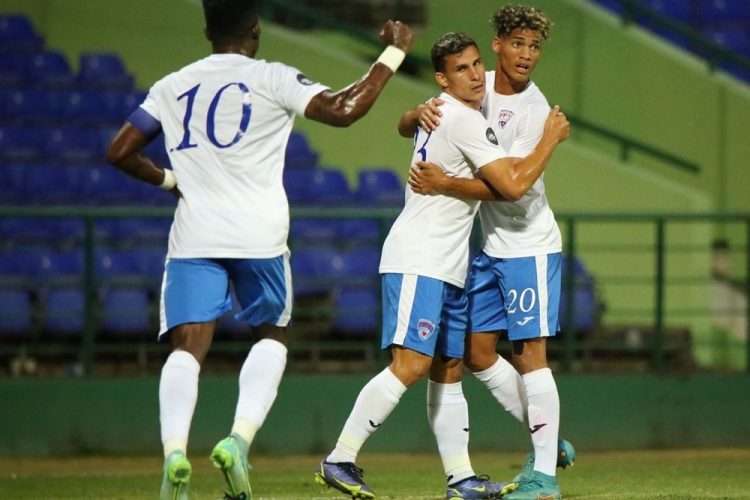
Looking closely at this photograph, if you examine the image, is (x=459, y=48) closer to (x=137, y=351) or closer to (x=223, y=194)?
(x=223, y=194)

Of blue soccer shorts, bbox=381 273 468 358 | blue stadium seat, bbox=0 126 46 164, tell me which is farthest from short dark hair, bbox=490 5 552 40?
blue stadium seat, bbox=0 126 46 164

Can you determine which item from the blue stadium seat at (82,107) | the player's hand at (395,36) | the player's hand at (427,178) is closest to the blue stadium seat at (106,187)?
the blue stadium seat at (82,107)

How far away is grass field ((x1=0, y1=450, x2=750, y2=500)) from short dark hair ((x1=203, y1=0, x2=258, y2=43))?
2.72 m

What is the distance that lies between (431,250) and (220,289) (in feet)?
3.50

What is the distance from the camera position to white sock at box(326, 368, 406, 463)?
7.61 meters

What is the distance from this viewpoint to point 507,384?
8.09 m

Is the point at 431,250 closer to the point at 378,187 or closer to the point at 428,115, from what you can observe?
the point at 428,115

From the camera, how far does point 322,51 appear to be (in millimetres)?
16078

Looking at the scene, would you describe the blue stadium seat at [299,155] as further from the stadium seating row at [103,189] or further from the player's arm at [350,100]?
the player's arm at [350,100]

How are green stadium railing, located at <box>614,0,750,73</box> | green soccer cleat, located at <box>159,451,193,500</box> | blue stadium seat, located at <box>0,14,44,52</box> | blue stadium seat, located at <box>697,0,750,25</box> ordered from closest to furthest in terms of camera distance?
green soccer cleat, located at <box>159,451,193,500</box>, blue stadium seat, located at <box>0,14,44,52</box>, green stadium railing, located at <box>614,0,750,73</box>, blue stadium seat, located at <box>697,0,750,25</box>

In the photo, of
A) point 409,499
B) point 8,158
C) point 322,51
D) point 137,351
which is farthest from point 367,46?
point 409,499

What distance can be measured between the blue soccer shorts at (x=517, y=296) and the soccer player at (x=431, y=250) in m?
0.25

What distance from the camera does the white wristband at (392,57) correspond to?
709 centimetres

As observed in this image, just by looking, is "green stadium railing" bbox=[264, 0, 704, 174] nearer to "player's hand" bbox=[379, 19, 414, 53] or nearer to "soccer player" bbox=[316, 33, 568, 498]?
"soccer player" bbox=[316, 33, 568, 498]
